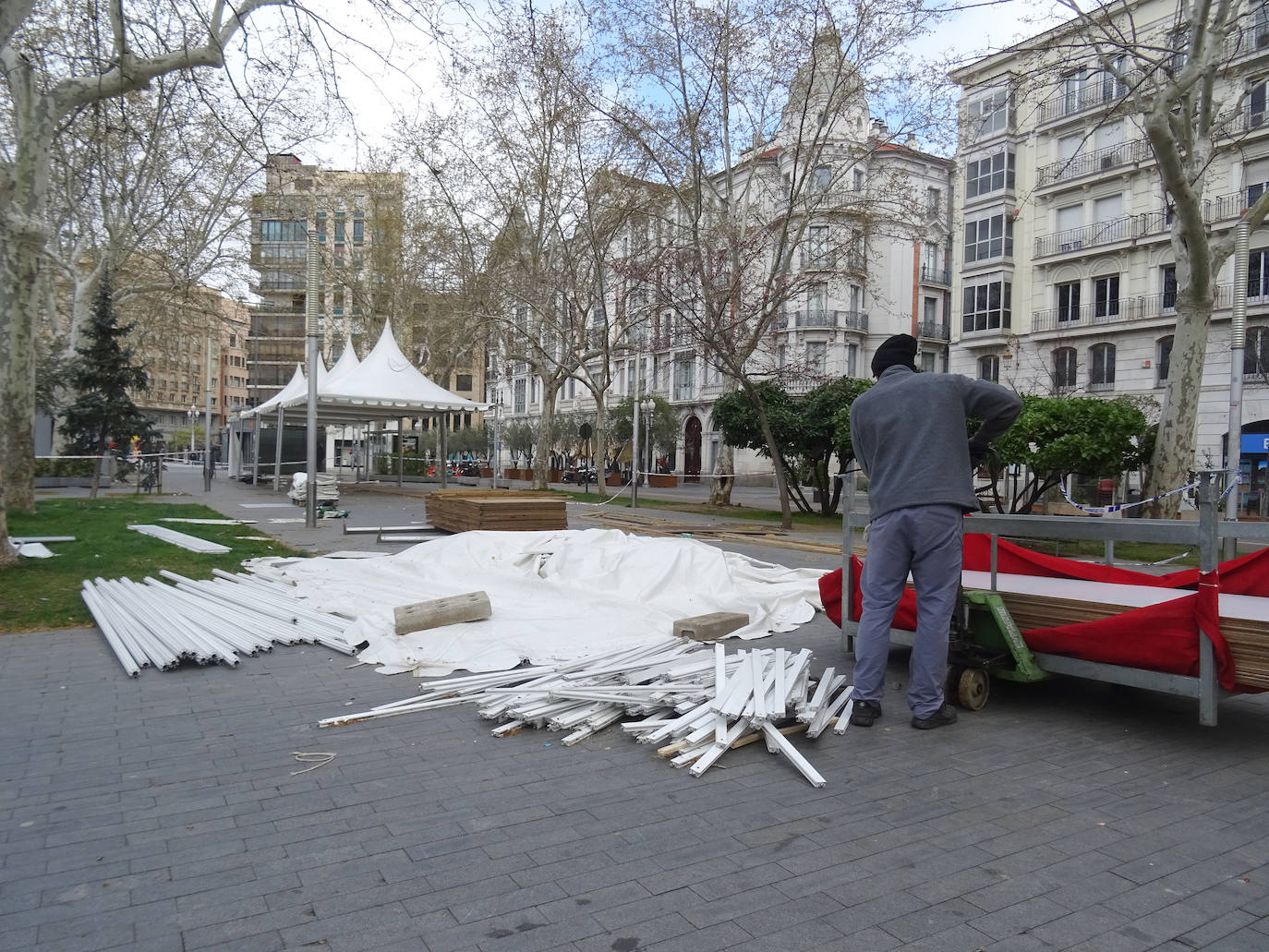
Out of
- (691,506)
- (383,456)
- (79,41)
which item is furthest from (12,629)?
(383,456)

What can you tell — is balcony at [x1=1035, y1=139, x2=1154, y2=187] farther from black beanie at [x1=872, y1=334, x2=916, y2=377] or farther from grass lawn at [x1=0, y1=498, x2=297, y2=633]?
black beanie at [x1=872, y1=334, x2=916, y2=377]

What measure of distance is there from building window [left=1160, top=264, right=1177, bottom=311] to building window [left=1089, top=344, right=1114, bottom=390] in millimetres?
2657

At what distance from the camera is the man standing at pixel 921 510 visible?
4254 millimetres

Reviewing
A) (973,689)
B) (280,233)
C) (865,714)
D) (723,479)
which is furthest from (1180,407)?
(280,233)

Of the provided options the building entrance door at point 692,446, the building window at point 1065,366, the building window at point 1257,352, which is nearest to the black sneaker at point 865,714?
the building window at point 1257,352

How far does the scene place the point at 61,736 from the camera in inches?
163

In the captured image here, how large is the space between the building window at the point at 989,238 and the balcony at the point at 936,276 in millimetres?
8127

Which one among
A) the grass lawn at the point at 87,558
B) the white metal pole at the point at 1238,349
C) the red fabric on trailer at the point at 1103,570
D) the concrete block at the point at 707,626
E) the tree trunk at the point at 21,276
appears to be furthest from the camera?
the white metal pole at the point at 1238,349

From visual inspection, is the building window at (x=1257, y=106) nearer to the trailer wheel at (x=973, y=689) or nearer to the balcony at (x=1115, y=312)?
the balcony at (x=1115, y=312)

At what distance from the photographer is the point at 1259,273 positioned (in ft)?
100.0

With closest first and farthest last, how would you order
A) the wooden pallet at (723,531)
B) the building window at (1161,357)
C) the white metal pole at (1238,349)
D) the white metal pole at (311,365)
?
the wooden pallet at (723,531) < the white metal pole at (1238,349) < the white metal pole at (311,365) < the building window at (1161,357)

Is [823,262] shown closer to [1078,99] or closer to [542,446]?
[542,446]

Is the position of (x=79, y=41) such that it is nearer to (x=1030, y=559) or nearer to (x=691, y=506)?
(x=1030, y=559)

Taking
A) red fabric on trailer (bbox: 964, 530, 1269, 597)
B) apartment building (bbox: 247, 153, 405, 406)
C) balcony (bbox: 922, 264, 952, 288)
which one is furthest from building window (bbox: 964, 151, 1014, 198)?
red fabric on trailer (bbox: 964, 530, 1269, 597)
